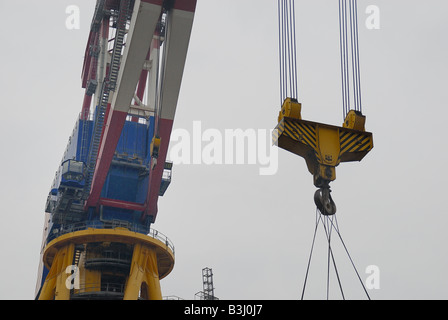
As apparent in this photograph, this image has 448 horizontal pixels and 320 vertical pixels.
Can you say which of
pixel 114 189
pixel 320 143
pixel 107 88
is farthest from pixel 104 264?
pixel 320 143

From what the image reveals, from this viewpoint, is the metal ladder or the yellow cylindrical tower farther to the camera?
the yellow cylindrical tower

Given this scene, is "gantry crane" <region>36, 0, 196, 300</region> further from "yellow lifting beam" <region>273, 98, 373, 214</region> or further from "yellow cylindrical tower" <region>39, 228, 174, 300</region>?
"yellow lifting beam" <region>273, 98, 373, 214</region>

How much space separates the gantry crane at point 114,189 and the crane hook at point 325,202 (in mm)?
14279

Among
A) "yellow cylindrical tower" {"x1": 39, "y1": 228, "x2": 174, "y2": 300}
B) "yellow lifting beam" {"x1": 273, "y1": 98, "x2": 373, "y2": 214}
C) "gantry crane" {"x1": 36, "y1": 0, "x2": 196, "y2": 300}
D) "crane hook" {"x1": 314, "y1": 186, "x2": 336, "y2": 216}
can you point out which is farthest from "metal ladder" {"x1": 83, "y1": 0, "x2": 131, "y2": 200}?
"crane hook" {"x1": 314, "y1": 186, "x2": 336, "y2": 216}

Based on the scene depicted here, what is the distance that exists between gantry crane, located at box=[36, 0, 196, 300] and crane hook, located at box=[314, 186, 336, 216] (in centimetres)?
1428

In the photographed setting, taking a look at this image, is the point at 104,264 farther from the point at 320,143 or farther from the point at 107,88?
the point at 320,143

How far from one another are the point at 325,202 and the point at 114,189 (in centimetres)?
2130

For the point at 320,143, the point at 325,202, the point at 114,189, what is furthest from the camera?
the point at 114,189

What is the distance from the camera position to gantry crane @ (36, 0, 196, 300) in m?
31.4

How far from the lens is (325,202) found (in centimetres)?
1599

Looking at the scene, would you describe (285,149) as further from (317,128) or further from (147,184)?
(147,184)

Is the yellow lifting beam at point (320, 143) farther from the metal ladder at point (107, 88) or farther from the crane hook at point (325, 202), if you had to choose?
the metal ladder at point (107, 88)

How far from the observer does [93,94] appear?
41.4 m

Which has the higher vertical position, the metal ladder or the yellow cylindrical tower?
the metal ladder
